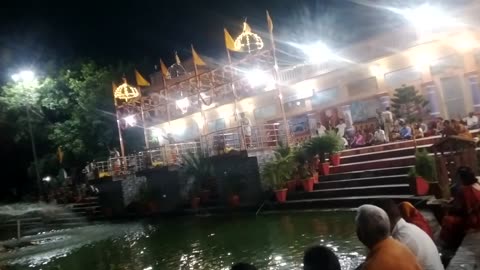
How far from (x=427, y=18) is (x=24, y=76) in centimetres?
2701

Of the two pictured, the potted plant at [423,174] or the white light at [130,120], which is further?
the white light at [130,120]

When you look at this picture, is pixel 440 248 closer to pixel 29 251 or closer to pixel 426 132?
pixel 426 132

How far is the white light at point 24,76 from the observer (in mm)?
29072

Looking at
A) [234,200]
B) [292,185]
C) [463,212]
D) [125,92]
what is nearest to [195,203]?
[234,200]

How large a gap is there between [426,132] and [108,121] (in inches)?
822

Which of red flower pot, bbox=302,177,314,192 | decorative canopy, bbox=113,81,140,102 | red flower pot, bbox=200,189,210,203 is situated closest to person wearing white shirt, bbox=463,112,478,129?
red flower pot, bbox=302,177,314,192

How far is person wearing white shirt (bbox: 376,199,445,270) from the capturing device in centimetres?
363

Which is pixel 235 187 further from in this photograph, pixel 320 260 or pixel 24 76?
pixel 24 76

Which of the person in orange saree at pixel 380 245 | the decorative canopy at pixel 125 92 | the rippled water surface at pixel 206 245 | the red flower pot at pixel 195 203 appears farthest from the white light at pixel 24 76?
the person in orange saree at pixel 380 245

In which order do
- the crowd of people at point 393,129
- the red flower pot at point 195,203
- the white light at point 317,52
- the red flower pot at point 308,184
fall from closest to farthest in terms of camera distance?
1. the red flower pot at point 308,184
2. the crowd of people at point 393,129
3. the red flower pot at point 195,203
4. the white light at point 317,52

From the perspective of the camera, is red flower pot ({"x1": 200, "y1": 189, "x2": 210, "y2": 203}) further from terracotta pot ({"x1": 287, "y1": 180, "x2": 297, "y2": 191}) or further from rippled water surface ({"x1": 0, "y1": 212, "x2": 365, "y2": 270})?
terracotta pot ({"x1": 287, "y1": 180, "x2": 297, "y2": 191})

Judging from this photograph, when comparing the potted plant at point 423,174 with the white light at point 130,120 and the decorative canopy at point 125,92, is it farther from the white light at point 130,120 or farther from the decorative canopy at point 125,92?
the white light at point 130,120

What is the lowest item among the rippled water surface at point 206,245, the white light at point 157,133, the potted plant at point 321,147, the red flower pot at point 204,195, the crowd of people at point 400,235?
the rippled water surface at point 206,245

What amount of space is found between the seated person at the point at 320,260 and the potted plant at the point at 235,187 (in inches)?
495
